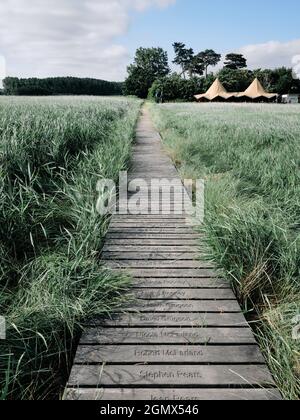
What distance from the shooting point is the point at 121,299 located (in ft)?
8.74

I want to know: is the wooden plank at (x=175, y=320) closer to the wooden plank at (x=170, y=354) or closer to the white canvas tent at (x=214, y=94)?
the wooden plank at (x=170, y=354)

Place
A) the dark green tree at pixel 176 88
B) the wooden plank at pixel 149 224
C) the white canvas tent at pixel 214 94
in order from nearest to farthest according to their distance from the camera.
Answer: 1. the wooden plank at pixel 149 224
2. the dark green tree at pixel 176 88
3. the white canvas tent at pixel 214 94

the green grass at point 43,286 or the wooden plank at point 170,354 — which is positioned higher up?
the green grass at point 43,286

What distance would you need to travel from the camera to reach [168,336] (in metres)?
2.32

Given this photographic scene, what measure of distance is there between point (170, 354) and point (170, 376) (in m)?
0.17

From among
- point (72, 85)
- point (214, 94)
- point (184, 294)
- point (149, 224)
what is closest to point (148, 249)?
point (149, 224)

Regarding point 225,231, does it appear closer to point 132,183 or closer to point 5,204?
point 5,204

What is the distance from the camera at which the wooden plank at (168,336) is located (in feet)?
7.47

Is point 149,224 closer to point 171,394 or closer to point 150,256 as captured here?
point 150,256

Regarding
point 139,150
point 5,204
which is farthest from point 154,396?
point 139,150

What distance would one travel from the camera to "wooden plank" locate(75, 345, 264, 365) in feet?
6.95

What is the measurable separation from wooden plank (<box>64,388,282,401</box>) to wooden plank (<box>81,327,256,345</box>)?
37cm

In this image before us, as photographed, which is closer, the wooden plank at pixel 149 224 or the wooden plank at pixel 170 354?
the wooden plank at pixel 170 354

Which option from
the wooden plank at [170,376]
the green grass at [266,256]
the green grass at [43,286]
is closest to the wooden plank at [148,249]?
the green grass at [43,286]
